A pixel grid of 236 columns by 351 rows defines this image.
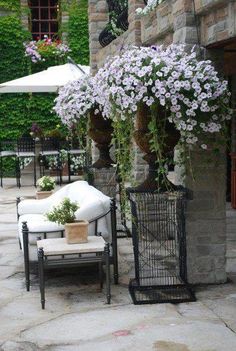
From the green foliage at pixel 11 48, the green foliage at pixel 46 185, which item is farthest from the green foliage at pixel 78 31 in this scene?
the green foliage at pixel 46 185

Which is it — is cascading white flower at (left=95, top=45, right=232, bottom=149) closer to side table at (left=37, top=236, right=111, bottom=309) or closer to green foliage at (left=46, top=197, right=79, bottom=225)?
green foliage at (left=46, top=197, right=79, bottom=225)

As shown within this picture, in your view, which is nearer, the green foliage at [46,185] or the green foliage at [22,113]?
the green foliage at [46,185]

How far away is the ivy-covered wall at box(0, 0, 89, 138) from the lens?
16.2m

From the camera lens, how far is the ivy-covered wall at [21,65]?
16.2 m

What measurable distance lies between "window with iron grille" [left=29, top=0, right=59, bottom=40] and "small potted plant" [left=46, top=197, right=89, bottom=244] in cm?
1193

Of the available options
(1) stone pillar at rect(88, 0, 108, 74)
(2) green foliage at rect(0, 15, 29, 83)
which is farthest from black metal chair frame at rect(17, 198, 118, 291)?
(2) green foliage at rect(0, 15, 29, 83)

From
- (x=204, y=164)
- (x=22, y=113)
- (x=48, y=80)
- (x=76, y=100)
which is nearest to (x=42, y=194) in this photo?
(x=76, y=100)

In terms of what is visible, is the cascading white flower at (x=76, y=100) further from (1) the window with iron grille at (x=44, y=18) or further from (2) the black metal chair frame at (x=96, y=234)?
(1) the window with iron grille at (x=44, y=18)

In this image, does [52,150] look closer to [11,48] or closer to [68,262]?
[11,48]

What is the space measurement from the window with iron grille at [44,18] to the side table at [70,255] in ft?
40.4

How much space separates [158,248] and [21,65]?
1151 centimetres

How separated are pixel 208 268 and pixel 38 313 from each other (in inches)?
69.2

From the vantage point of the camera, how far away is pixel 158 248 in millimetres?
5930

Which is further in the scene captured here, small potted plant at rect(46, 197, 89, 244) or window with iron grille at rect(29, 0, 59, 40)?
window with iron grille at rect(29, 0, 59, 40)
